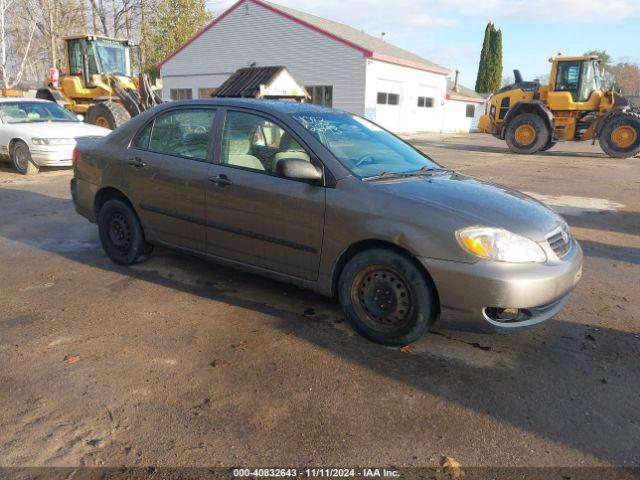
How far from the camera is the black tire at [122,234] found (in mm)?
4949

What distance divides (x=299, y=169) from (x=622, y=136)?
55.0ft

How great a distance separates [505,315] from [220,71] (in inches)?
1195

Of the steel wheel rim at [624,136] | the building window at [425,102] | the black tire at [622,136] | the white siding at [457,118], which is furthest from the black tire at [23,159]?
the white siding at [457,118]

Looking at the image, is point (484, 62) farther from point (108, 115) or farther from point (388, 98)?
point (108, 115)

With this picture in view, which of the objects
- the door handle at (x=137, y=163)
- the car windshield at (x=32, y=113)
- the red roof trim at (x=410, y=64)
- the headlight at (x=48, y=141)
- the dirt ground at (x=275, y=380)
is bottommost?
the dirt ground at (x=275, y=380)

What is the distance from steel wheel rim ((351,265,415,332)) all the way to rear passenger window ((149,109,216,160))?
1.74 meters

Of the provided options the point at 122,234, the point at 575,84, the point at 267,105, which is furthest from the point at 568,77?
the point at 122,234

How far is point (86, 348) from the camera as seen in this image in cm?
346

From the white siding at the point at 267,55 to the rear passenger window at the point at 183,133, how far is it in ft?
75.7

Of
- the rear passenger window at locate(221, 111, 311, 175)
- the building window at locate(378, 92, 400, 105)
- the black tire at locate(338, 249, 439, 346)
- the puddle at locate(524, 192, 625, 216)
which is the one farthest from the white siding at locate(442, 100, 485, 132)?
the black tire at locate(338, 249, 439, 346)

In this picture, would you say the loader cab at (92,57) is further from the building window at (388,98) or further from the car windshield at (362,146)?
the building window at (388,98)

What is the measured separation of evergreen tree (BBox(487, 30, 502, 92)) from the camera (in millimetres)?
Result: 50594

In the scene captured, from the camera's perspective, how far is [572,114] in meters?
17.7

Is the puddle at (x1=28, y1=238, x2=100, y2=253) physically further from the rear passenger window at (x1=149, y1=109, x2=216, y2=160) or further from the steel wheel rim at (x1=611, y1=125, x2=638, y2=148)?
the steel wheel rim at (x1=611, y1=125, x2=638, y2=148)
